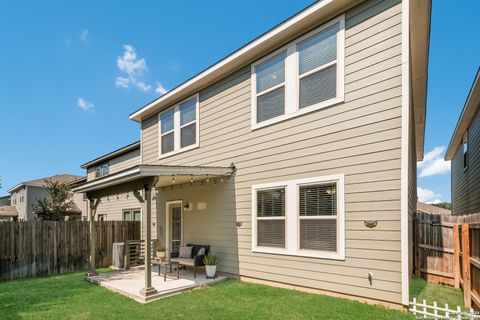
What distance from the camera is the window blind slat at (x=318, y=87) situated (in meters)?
5.91

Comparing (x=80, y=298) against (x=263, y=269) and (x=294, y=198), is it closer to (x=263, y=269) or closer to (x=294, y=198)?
(x=263, y=269)

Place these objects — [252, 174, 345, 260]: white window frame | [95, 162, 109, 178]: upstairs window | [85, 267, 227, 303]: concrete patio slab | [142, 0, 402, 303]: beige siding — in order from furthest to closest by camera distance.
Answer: [95, 162, 109, 178]: upstairs window
[85, 267, 227, 303]: concrete patio slab
[252, 174, 345, 260]: white window frame
[142, 0, 402, 303]: beige siding

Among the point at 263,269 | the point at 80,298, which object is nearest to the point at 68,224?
the point at 80,298

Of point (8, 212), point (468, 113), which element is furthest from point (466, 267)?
point (8, 212)

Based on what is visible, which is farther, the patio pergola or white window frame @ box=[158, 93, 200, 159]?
white window frame @ box=[158, 93, 200, 159]

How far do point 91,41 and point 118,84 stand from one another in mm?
3893

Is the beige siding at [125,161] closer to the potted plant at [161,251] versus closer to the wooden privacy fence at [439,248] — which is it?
the potted plant at [161,251]

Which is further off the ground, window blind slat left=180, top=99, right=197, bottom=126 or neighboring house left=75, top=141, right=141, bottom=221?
window blind slat left=180, top=99, right=197, bottom=126

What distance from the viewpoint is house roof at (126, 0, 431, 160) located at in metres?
5.72

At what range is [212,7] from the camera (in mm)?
10953

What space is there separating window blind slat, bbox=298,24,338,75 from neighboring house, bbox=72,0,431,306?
Answer: 0.03m

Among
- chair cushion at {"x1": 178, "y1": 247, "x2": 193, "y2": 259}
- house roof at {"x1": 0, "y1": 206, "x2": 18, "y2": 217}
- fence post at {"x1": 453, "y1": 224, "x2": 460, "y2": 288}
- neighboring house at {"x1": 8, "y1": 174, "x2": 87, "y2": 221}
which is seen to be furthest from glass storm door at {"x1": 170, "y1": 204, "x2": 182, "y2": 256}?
house roof at {"x1": 0, "y1": 206, "x2": 18, "y2": 217}

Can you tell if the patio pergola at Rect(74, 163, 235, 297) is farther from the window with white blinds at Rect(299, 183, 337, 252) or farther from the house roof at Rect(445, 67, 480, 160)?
the house roof at Rect(445, 67, 480, 160)

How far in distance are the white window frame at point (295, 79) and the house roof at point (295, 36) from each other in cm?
14
